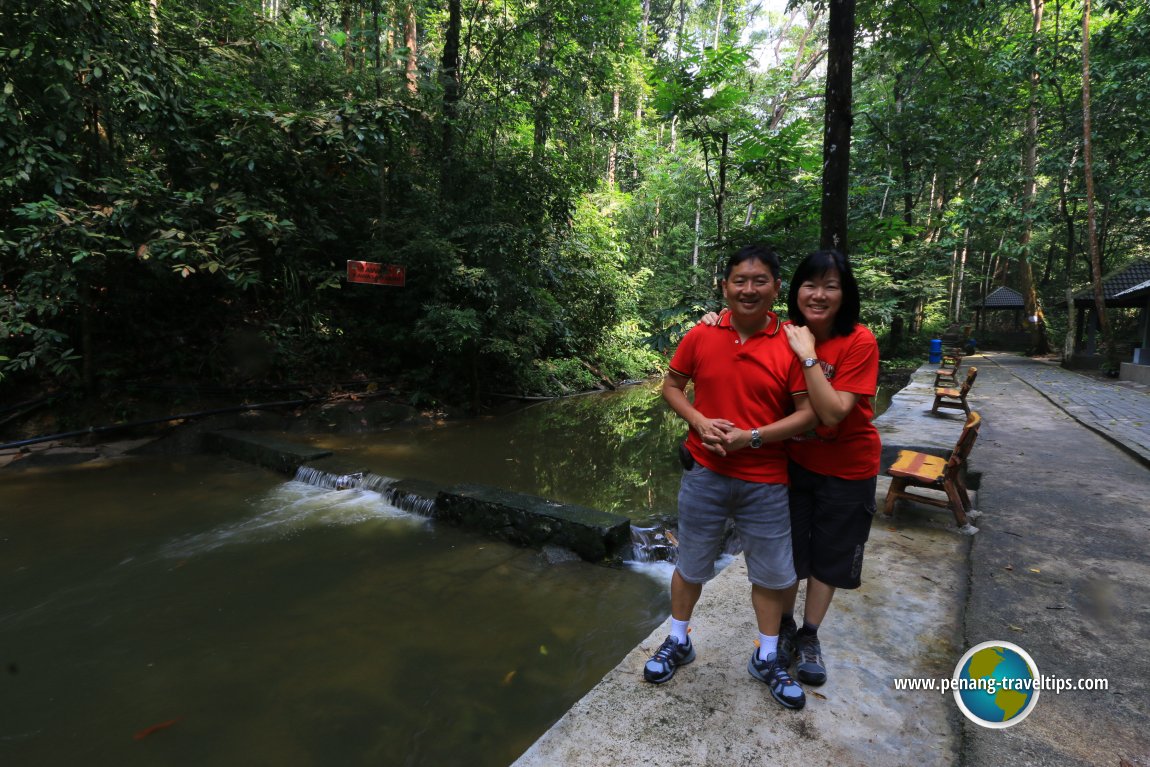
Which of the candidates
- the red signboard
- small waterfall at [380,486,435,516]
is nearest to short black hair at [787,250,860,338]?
small waterfall at [380,486,435,516]

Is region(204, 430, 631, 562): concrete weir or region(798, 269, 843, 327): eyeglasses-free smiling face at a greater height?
region(798, 269, 843, 327): eyeglasses-free smiling face

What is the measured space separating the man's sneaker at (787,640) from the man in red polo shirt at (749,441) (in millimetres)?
67

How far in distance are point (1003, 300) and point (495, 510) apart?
30.4 m

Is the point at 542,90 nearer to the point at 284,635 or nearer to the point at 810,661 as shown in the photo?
the point at 284,635

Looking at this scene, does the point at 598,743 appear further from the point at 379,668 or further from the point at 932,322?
the point at 932,322

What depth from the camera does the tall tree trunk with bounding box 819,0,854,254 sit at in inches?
163

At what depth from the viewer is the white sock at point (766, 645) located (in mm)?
2230

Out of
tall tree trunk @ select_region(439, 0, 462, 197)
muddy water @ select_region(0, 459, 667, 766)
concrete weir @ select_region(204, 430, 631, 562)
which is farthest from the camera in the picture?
tall tree trunk @ select_region(439, 0, 462, 197)

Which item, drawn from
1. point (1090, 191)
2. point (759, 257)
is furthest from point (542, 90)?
point (1090, 191)

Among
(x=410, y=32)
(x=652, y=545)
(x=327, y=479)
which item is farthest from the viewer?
(x=410, y=32)

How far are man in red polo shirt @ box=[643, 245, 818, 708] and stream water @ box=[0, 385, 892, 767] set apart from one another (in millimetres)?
1378

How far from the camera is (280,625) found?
3715mm

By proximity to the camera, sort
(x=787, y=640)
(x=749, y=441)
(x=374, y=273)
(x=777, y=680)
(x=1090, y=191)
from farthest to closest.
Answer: (x=1090, y=191) < (x=374, y=273) < (x=787, y=640) < (x=777, y=680) < (x=749, y=441)

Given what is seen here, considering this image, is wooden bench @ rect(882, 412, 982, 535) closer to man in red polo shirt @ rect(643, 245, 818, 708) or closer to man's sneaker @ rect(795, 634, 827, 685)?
man's sneaker @ rect(795, 634, 827, 685)
